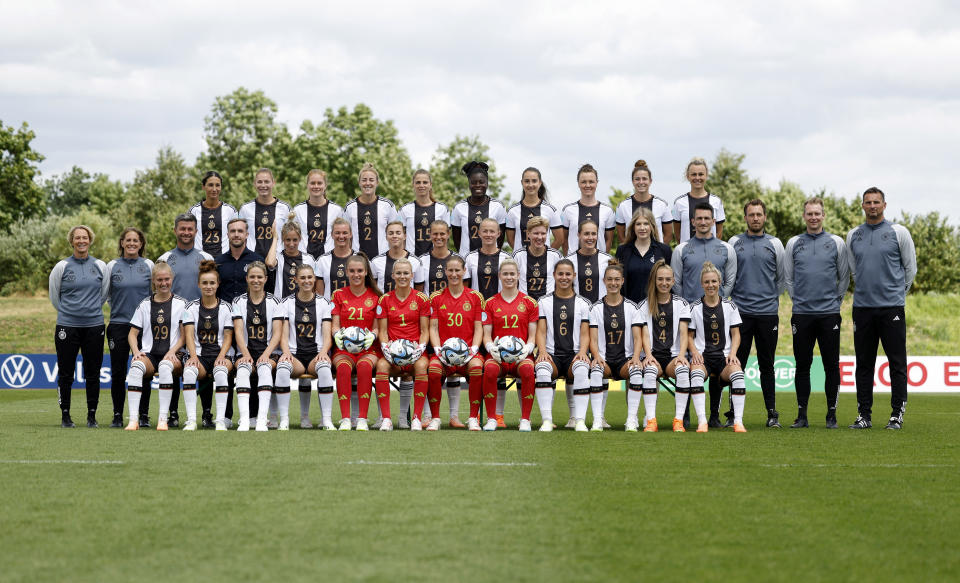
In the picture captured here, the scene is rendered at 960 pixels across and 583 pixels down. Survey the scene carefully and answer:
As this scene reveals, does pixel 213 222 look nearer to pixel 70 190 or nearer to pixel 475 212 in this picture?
pixel 475 212

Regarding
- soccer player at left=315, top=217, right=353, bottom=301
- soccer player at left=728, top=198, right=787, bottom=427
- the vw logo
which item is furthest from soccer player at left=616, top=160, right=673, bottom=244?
the vw logo

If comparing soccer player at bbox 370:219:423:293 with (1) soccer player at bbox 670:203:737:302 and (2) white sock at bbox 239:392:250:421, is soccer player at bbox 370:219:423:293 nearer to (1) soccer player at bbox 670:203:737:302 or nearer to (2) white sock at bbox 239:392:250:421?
(2) white sock at bbox 239:392:250:421

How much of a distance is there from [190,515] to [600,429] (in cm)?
479

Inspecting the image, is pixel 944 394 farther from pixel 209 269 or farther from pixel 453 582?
pixel 453 582

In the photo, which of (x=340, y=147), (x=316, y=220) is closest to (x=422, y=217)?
(x=316, y=220)

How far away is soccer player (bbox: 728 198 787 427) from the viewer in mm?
8930

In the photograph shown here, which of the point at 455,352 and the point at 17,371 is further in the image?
the point at 17,371

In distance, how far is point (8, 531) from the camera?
13.2 feet

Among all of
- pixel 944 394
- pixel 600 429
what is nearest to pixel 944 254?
pixel 944 394

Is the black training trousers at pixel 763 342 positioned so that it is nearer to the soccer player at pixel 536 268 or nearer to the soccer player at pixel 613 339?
the soccer player at pixel 613 339

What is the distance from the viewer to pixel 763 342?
8883 millimetres

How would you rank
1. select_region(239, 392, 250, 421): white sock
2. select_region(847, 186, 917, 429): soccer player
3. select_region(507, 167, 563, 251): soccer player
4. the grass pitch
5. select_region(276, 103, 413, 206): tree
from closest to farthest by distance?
the grass pitch < select_region(239, 392, 250, 421): white sock < select_region(847, 186, 917, 429): soccer player < select_region(507, 167, 563, 251): soccer player < select_region(276, 103, 413, 206): tree

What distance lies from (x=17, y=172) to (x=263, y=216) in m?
26.0

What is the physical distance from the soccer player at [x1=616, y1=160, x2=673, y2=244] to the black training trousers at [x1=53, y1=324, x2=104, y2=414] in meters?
4.85
